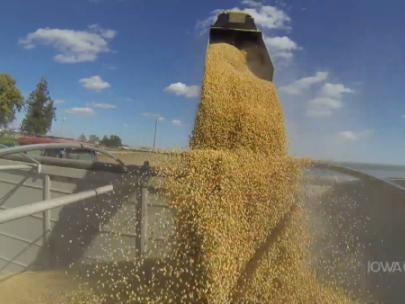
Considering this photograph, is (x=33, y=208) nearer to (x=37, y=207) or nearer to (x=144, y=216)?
(x=37, y=207)

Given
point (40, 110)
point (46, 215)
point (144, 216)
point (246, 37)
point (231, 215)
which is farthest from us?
point (40, 110)

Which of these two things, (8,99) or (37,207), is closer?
(37,207)

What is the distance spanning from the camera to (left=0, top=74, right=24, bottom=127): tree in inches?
1007

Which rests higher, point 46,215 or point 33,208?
point 33,208

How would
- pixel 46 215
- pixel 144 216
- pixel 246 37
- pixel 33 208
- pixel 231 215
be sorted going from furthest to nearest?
pixel 46 215 → pixel 144 216 → pixel 246 37 → pixel 231 215 → pixel 33 208

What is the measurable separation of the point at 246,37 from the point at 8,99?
82.2 ft

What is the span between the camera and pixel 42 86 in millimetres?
24766

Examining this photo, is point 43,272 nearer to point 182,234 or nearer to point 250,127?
point 182,234

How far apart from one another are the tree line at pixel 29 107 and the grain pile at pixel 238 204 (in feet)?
63.5

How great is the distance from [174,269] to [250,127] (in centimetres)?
120

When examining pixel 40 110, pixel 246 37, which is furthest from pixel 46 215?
pixel 40 110

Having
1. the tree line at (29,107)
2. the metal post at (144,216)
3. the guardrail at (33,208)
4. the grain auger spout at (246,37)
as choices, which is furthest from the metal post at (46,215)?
the tree line at (29,107)

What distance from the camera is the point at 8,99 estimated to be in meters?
26.2

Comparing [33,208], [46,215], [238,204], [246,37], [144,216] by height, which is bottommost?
[46,215]
